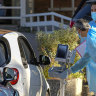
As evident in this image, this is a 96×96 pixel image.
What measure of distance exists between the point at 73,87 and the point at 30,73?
11.9 feet

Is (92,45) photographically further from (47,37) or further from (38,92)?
(47,37)

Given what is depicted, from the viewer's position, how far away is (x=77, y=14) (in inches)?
375

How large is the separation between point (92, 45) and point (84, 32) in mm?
438

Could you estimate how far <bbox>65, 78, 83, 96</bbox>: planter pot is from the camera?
904cm

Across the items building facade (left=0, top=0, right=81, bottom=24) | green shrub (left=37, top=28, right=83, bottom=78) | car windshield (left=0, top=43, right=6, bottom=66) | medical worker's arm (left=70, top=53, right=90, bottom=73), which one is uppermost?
car windshield (left=0, top=43, right=6, bottom=66)

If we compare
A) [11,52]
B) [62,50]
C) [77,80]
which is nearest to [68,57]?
[62,50]

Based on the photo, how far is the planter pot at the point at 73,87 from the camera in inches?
356

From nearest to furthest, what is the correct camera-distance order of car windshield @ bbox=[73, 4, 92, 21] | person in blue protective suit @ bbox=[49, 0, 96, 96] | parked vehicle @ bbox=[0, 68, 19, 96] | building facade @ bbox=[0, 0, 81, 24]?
1. parked vehicle @ bbox=[0, 68, 19, 96]
2. person in blue protective suit @ bbox=[49, 0, 96, 96]
3. car windshield @ bbox=[73, 4, 92, 21]
4. building facade @ bbox=[0, 0, 81, 24]

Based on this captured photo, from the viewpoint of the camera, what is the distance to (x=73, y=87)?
928cm

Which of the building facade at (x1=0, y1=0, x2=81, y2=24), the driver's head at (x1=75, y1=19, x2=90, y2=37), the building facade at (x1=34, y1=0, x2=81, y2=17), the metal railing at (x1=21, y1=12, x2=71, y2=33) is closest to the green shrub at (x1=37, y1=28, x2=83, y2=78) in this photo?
the driver's head at (x1=75, y1=19, x2=90, y2=37)

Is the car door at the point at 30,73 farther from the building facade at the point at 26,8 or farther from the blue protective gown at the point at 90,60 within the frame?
the building facade at the point at 26,8

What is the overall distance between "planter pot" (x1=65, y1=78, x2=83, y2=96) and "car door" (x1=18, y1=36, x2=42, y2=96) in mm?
2537

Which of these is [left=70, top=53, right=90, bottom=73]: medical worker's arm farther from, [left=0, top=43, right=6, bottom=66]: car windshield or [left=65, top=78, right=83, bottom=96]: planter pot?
[left=65, top=78, right=83, bottom=96]: planter pot

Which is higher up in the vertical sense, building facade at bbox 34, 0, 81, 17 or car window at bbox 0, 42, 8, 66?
car window at bbox 0, 42, 8, 66
